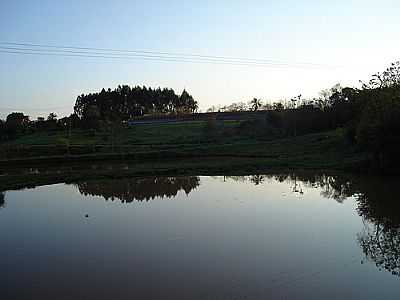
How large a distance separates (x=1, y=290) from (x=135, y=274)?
2.53m

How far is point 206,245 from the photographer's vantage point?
1016 cm

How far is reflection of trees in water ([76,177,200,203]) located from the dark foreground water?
559 millimetres

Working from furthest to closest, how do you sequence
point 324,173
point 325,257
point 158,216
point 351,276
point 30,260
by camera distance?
point 324,173 < point 158,216 < point 30,260 < point 325,257 < point 351,276

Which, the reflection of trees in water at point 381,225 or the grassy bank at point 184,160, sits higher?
the grassy bank at point 184,160

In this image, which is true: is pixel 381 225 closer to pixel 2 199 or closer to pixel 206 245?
pixel 206 245

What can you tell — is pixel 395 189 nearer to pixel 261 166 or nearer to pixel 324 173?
pixel 324 173

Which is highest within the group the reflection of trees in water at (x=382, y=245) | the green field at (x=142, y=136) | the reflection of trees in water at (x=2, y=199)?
the green field at (x=142, y=136)

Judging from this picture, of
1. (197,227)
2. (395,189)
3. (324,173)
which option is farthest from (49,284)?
(324,173)

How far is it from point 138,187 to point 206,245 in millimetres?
12042

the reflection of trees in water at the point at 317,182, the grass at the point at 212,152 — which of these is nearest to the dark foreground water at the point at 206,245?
the reflection of trees in water at the point at 317,182

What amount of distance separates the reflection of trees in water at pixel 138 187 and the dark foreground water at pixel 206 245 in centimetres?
56

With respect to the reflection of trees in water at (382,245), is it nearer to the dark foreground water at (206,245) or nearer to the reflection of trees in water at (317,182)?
the dark foreground water at (206,245)

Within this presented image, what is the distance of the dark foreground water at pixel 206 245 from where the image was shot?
7.41 m

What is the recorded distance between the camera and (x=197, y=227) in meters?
12.2
